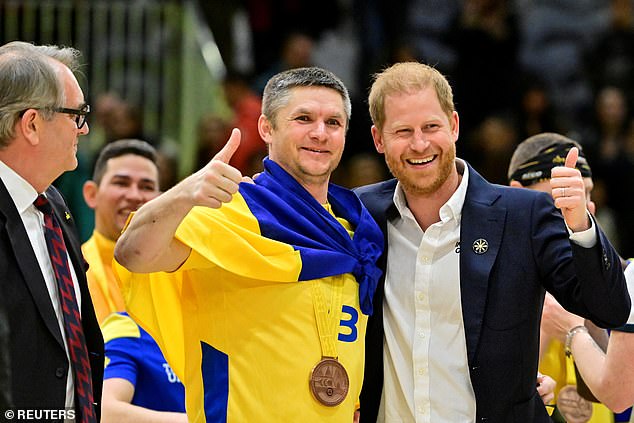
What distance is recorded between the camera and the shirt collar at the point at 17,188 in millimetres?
3887

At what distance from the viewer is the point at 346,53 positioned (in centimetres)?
1152

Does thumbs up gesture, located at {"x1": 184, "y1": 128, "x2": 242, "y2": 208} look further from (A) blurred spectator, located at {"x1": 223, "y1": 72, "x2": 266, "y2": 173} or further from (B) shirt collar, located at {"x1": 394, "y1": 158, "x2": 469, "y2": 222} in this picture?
(A) blurred spectator, located at {"x1": 223, "y1": 72, "x2": 266, "y2": 173}

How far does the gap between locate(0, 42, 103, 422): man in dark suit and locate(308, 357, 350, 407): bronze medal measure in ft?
2.69

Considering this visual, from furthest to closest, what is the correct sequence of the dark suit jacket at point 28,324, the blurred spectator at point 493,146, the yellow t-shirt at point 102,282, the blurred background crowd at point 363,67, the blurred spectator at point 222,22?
1. the blurred spectator at point 222,22
2. the blurred background crowd at point 363,67
3. the blurred spectator at point 493,146
4. the yellow t-shirt at point 102,282
5. the dark suit jacket at point 28,324

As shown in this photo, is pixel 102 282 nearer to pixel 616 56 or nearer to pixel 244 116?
pixel 244 116

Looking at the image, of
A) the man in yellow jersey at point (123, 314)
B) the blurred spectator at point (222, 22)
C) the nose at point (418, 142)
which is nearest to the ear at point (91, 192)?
the man in yellow jersey at point (123, 314)

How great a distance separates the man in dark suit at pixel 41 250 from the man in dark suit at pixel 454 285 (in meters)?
1.22

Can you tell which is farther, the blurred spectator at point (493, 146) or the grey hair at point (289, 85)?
the blurred spectator at point (493, 146)

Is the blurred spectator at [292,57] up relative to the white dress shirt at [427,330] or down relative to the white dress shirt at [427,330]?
up

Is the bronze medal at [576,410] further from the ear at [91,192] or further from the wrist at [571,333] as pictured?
the ear at [91,192]

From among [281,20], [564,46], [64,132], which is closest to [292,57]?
[281,20]

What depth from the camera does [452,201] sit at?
4.62 metres

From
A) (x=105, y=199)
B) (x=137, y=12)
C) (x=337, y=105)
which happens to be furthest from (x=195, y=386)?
(x=137, y=12)

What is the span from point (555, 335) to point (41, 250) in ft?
7.74
